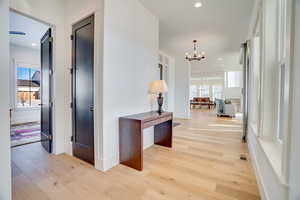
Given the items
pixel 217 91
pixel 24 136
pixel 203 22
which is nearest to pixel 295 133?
pixel 203 22

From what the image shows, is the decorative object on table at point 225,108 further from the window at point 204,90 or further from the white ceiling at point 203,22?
the window at point 204,90

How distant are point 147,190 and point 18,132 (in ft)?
14.1

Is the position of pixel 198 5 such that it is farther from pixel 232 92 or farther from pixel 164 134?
pixel 232 92

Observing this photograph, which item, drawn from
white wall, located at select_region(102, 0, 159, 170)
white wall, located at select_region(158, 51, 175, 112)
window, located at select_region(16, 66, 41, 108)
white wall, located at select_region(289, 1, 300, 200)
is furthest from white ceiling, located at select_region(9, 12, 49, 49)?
white wall, located at select_region(158, 51, 175, 112)

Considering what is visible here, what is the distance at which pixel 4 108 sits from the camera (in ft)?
3.57

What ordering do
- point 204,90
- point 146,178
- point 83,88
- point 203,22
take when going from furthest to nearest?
point 204,90 → point 203,22 → point 83,88 → point 146,178

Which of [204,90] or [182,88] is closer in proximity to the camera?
[182,88]

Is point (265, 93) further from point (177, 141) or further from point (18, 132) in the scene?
point (18, 132)

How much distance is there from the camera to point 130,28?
8.66 ft

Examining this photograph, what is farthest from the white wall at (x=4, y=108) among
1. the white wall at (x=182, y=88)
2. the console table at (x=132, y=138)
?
the white wall at (x=182, y=88)

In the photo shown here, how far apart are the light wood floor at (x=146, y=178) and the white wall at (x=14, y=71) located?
2960mm

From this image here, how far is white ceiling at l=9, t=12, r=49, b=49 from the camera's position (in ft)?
11.3

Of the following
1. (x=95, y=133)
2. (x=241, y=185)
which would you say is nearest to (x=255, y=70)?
(x=241, y=185)

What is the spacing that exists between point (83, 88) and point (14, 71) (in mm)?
4439
